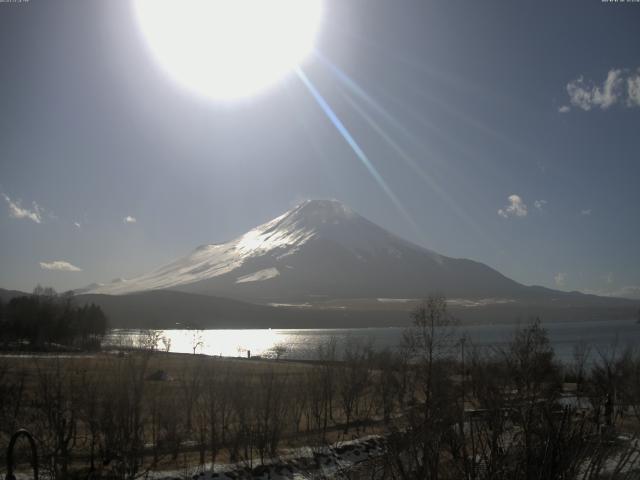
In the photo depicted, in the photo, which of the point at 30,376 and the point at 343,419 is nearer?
the point at 343,419

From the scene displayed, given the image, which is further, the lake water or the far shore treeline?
the lake water

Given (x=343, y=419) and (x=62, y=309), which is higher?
(x=62, y=309)

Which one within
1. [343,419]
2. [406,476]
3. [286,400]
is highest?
[406,476]

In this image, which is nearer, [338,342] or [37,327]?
[37,327]

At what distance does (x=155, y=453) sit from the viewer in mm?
15836

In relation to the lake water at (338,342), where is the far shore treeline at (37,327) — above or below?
above

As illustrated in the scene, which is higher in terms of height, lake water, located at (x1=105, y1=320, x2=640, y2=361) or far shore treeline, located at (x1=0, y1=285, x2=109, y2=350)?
far shore treeline, located at (x1=0, y1=285, x2=109, y2=350)

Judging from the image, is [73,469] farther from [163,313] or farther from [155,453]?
[163,313]

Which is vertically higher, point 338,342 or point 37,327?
point 37,327

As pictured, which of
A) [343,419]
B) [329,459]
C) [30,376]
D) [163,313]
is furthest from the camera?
[163,313]

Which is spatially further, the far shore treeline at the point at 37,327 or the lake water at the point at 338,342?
the lake water at the point at 338,342

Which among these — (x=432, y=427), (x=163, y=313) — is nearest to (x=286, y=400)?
(x=432, y=427)

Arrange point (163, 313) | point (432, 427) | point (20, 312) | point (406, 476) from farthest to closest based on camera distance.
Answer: point (163, 313) → point (20, 312) → point (432, 427) → point (406, 476)

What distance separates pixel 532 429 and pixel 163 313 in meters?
203
